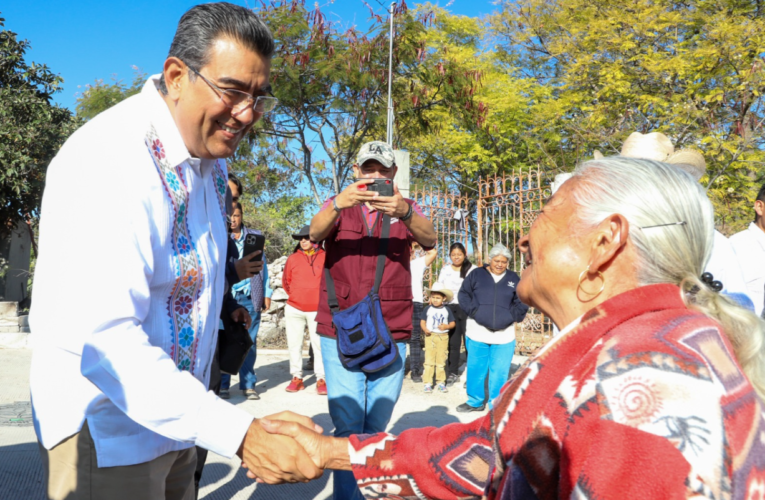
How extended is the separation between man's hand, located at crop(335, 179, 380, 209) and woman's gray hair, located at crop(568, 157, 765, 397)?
6.67ft

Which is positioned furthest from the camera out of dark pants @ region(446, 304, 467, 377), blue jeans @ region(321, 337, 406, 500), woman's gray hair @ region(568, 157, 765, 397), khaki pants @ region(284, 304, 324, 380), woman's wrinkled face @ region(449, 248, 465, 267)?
woman's wrinkled face @ region(449, 248, 465, 267)

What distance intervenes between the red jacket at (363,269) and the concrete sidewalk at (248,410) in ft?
4.94

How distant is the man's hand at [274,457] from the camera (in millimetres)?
1992

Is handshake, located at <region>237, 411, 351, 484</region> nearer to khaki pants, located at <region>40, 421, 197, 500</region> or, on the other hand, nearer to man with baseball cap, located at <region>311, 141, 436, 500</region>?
khaki pants, located at <region>40, 421, 197, 500</region>

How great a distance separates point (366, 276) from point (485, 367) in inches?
149

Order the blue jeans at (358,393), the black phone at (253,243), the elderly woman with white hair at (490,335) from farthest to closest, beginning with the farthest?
the elderly woman with white hair at (490,335)
the black phone at (253,243)
the blue jeans at (358,393)

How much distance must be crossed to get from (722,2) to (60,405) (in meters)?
16.2

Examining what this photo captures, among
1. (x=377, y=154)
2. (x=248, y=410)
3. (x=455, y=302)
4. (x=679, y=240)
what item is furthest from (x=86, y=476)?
(x=455, y=302)

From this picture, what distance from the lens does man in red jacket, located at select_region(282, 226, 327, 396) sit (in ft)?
25.3

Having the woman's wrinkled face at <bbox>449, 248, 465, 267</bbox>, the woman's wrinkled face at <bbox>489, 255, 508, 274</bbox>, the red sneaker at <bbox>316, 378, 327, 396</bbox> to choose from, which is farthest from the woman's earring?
the woman's wrinkled face at <bbox>449, 248, 465, 267</bbox>

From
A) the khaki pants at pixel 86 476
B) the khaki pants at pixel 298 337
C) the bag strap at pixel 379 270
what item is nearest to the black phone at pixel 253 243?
the bag strap at pixel 379 270

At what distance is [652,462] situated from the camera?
1.14 metres

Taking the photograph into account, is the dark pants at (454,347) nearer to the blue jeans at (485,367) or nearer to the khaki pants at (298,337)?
the blue jeans at (485,367)

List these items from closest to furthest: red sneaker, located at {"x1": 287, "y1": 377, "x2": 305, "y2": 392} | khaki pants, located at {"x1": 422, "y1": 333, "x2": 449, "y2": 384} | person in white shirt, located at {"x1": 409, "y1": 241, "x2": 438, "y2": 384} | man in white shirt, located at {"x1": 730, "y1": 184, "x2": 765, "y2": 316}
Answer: man in white shirt, located at {"x1": 730, "y1": 184, "x2": 765, "y2": 316} → red sneaker, located at {"x1": 287, "y1": 377, "x2": 305, "y2": 392} → khaki pants, located at {"x1": 422, "y1": 333, "x2": 449, "y2": 384} → person in white shirt, located at {"x1": 409, "y1": 241, "x2": 438, "y2": 384}
